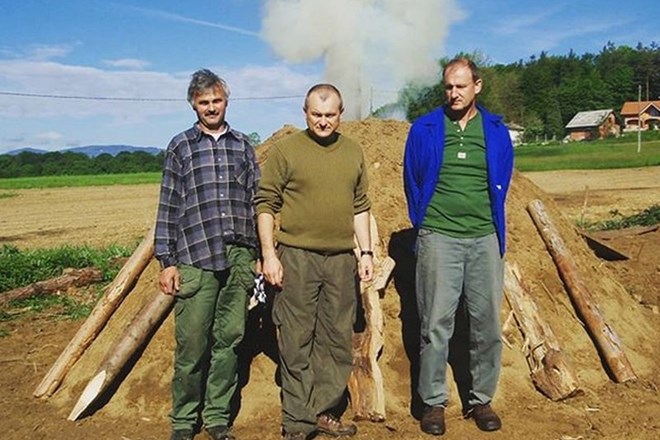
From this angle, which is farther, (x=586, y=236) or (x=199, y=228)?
(x=586, y=236)

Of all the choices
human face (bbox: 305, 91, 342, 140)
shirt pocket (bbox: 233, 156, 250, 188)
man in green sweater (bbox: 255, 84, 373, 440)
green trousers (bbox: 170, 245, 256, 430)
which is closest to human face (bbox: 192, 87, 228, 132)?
shirt pocket (bbox: 233, 156, 250, 188)

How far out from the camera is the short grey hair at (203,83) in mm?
3773

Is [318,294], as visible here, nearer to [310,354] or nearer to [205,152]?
[310,354]

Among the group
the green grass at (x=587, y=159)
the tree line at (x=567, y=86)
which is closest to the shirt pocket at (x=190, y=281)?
the green grass at (x=587, y=159)

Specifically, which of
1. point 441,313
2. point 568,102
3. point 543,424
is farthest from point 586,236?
point 568,102

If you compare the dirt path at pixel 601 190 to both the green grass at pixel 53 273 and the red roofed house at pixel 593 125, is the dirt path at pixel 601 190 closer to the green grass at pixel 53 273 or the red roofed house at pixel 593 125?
the green grass at pixel 53 273

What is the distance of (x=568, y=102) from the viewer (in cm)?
9250

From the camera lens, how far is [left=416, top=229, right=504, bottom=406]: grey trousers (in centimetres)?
400

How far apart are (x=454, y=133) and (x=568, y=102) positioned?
3734 inches

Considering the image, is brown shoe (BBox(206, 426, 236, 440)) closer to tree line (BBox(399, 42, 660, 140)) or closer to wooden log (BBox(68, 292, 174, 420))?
wooden log (BBox(68, 292, 174, 420))

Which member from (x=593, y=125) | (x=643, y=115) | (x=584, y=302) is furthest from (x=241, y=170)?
(x=643, y=115)

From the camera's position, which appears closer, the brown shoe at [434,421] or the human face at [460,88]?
the human face at [460,88]

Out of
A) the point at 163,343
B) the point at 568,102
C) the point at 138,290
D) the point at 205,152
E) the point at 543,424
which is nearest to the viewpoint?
the point at 205,152

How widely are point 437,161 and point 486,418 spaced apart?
164 cm
